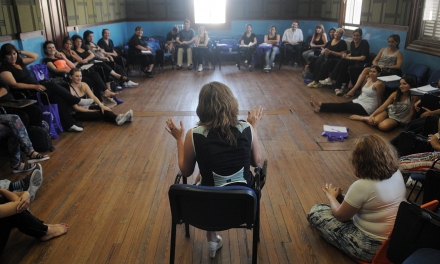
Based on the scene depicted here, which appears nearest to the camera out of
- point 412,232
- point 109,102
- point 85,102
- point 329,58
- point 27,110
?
point 412,232

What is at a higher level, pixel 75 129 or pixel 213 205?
pixel 213 205

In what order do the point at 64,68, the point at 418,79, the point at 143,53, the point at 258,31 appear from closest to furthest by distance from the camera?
the point at 418,79, the point at 64,68, the point at 143,53, the point at 258,31

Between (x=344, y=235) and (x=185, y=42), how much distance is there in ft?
25.9

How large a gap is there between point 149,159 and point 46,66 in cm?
277

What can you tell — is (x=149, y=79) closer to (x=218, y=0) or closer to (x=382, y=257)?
(x=218, y=0)

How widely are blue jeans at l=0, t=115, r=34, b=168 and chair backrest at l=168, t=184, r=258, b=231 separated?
98.8 inches

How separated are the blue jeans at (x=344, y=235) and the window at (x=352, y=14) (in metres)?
6.73

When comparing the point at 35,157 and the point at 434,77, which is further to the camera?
the point at 434,77

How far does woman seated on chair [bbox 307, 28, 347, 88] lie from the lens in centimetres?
725

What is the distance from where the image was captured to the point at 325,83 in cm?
716

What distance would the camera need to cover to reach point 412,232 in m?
1.72

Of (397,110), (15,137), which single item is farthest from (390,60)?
(15,137)

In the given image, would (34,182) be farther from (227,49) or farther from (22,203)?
(227,49)

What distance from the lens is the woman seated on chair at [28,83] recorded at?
14.1 feet
